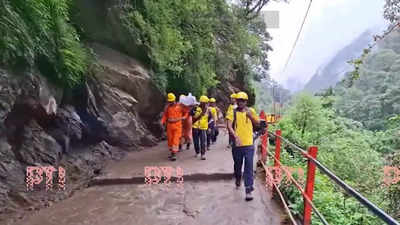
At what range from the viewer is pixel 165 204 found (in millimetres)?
4859

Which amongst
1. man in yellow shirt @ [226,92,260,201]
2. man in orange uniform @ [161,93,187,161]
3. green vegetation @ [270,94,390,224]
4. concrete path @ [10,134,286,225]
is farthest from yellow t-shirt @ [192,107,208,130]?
man in yellow shirt @ [226,92,260,201]

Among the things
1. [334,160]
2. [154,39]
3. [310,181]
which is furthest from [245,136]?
[334,160]

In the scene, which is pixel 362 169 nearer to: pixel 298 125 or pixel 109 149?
pixel 298 125

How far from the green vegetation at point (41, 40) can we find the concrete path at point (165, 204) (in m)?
2.20

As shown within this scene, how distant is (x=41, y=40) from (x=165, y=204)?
3.29m

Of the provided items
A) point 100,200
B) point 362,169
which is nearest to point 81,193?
point 100,200

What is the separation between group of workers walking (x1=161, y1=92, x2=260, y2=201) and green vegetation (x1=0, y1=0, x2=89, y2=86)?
7.73 feet

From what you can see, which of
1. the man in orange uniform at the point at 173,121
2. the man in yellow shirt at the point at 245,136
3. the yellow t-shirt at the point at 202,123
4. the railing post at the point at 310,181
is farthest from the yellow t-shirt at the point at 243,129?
the man in orange uniform at the point at 173,121

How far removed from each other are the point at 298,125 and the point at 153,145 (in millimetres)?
10680

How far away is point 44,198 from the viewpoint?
16.4ft

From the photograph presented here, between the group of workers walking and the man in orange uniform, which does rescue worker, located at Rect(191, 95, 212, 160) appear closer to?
the group of workers walking

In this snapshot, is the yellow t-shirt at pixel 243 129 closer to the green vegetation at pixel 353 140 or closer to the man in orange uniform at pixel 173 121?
the green vegetation at pixel 353 140

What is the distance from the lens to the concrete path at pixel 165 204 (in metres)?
4.23

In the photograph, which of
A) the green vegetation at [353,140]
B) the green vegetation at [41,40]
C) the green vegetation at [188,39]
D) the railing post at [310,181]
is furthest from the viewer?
the green vegetation at [188,39]
